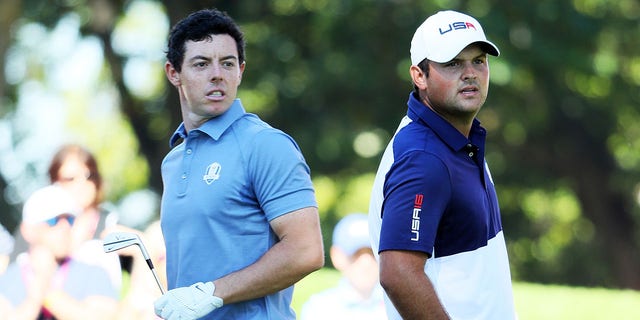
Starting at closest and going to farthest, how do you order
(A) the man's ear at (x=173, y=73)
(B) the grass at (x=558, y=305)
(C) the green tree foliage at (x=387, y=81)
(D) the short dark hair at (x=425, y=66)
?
(D) the short dark hair at (x=425, y=66) → (A) the man's ear at (x=173, y=73) → (B) the grass at (x=558, y=305) → (C) the green tree foliage at (x=387, y=81)

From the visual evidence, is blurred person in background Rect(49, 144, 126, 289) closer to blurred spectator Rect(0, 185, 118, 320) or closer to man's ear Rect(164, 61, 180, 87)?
blurred spectator Rect(0, 185, 118, 320)

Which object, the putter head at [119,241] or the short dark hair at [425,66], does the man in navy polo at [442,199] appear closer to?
the short dark hair at [425,66]

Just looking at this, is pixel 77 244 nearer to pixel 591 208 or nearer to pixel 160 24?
pixel 160 24

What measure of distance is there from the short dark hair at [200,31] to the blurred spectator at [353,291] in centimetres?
254

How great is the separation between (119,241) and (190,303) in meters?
0.53

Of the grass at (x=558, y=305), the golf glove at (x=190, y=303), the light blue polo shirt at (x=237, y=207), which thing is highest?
the light blue polo shirt at (x=237, y=207)

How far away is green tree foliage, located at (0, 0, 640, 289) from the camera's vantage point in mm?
18125

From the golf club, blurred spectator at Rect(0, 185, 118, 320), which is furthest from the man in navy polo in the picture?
blurred spectator at Rect(0, 185, 118, 320)

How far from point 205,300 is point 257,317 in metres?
0.21

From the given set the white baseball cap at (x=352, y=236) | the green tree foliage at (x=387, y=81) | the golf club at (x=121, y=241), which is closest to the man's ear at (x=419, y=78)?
the golf club at (x=121, y=241)

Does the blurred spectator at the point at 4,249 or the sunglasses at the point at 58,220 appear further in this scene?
the blurred spectator at the point at 4,249

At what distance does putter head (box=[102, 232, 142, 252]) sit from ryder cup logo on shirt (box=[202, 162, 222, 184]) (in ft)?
1.36

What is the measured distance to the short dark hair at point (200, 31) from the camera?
4254mm

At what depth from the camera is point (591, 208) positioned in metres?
23.9
